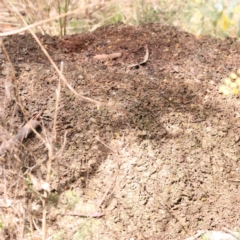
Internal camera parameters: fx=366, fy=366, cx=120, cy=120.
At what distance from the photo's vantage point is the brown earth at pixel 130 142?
189cm

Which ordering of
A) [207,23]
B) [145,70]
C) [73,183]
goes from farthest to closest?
[207,23]
[145,70]
[73,183]

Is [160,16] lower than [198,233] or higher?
higher

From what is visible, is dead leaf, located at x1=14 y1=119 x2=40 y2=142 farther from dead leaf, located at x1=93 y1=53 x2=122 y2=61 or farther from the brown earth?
dead leaf, located at x1=93 y1=53 x2=122 y2=61

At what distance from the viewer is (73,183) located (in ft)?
6.56

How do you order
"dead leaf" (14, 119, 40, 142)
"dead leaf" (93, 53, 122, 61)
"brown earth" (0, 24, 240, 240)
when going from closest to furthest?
"brown earth" (0, 24, 240, 240)
"dead leaf" (14, 119, 40, 142)
"dead leaf" (93, 53, 122, 61)

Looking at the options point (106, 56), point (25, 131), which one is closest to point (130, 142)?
point (25, 131)

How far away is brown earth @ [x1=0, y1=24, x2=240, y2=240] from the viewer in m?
1.89

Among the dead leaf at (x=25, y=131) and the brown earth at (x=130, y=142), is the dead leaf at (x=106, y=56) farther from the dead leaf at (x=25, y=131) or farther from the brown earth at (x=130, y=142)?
the dead leaf at (x=25, y=131)

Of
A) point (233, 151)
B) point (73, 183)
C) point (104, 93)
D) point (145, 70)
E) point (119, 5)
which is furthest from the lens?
point (119, 5)

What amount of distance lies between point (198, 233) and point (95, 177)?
62 cm

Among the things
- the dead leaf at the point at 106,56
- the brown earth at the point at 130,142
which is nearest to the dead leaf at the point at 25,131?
the brown earth at the point at 130,142

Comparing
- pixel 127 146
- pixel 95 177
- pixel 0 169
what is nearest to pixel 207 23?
pixel 127 146

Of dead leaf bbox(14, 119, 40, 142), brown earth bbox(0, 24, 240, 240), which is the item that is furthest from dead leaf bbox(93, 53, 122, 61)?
dead leaf bbox(14, 119, 40, 142)

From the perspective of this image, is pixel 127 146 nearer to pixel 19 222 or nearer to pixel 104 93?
pixel 104 93
